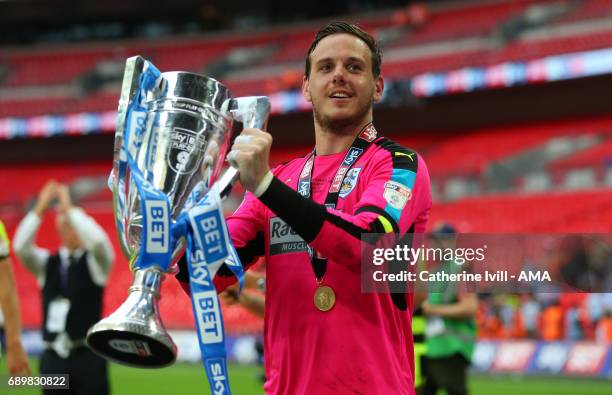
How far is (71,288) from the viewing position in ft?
18.9

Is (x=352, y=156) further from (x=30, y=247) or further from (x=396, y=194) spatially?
(x=30, y=247)

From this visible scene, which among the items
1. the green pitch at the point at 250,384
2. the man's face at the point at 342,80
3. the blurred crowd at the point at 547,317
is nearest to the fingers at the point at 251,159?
the man's face at the point at 342,80

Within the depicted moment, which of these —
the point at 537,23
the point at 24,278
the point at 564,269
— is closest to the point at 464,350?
the point at 564,269

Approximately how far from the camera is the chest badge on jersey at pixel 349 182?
7.33ft

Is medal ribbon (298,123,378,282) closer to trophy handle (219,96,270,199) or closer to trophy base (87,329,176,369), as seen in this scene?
trophy handle (219,96,270,199)

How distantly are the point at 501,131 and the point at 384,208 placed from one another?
21.8m

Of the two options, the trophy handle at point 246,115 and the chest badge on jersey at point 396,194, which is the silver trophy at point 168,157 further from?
the chest badge on jersey at point 396,194

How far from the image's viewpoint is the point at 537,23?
2397cm

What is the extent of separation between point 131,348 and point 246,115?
658 millimetres

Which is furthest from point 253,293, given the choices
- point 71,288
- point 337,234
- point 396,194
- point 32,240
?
point 337,234

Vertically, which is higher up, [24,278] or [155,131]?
[24,278]

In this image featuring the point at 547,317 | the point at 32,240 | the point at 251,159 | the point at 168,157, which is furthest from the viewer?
the point at 547,317

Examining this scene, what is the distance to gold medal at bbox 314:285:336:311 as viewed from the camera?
217 cm

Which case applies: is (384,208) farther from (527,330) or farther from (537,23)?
(537,23)
